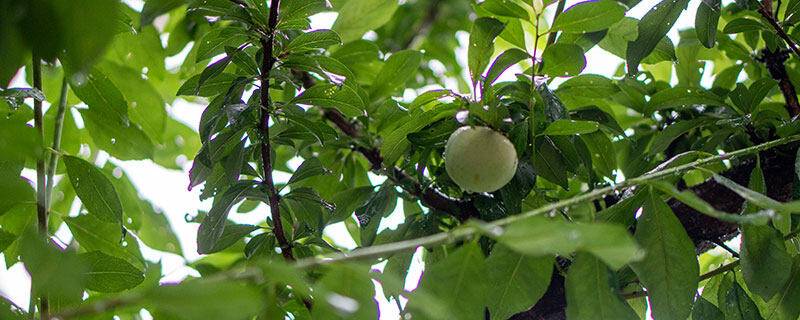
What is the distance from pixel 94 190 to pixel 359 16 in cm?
65

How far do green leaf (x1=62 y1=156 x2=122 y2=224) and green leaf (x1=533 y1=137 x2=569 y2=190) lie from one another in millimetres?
655

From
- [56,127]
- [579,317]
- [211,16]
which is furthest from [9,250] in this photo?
[579,317]

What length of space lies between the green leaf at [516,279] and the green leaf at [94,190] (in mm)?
605

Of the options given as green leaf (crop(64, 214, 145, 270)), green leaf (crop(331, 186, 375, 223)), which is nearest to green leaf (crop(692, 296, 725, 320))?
green leaf (crop(331, 186, 375, 223))

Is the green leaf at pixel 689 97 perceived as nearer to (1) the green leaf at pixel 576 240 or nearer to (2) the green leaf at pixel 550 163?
(2) the green leaf at pixel 550 163

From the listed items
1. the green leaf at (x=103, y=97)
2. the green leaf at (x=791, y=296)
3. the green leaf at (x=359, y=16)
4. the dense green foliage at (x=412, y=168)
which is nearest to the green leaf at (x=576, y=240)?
the dense green foliage at (x=412, y=168)

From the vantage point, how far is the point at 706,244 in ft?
3.76

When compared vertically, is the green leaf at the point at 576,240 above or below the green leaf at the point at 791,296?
above

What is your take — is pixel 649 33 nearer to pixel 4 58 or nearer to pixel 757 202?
pixel 757 202

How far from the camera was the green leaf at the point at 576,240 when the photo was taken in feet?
1.73

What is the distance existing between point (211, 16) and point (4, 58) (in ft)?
1.34

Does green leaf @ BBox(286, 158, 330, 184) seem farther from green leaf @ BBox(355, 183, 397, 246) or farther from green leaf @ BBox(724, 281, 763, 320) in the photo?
green leaf @ BBox(724, 281, 763, 320)

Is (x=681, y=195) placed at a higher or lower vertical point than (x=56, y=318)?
lower

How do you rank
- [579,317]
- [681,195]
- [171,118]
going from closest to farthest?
[681,195] < [579,317] < [171,118]
